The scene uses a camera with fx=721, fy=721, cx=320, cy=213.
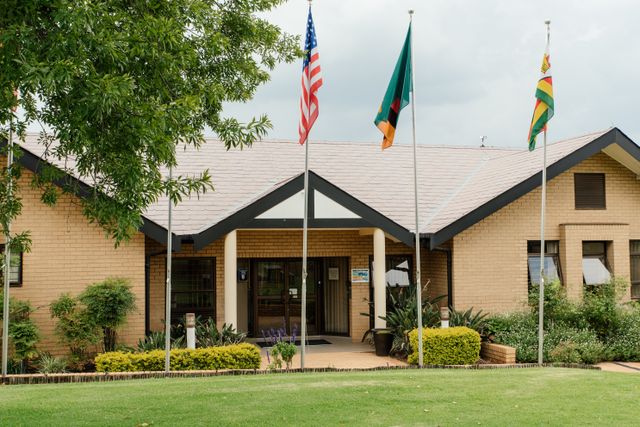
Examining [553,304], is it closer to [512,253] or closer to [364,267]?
[512,253]

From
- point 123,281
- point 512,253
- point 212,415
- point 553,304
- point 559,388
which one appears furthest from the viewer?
point 512,253

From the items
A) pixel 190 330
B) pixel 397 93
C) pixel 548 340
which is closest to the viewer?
pixel 397 93

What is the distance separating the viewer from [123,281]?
1510cm

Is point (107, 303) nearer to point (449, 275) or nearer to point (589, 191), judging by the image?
point (449, 275)

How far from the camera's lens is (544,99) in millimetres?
14195

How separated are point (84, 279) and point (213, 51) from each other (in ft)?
27.2

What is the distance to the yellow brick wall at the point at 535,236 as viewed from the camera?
58.7 feet

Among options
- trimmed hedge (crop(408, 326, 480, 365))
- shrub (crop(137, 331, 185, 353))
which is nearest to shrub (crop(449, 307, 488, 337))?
trimmed hedge (crop(408, 326, 480, 365))

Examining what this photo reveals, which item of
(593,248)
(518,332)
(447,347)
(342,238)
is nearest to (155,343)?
(447,347)

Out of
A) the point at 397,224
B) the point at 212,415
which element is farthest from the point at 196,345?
the point at 212,415

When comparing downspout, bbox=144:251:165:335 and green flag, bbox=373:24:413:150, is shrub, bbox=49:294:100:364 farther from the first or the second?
green flag, bbox=373:24:413:150

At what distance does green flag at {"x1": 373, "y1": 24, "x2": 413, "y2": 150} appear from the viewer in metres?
13.4

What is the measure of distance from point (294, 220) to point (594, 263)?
27.5 ft

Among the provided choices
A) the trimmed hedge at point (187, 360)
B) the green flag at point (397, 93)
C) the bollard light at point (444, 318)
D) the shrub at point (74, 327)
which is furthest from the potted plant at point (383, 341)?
the shrub at point (74, 327)
